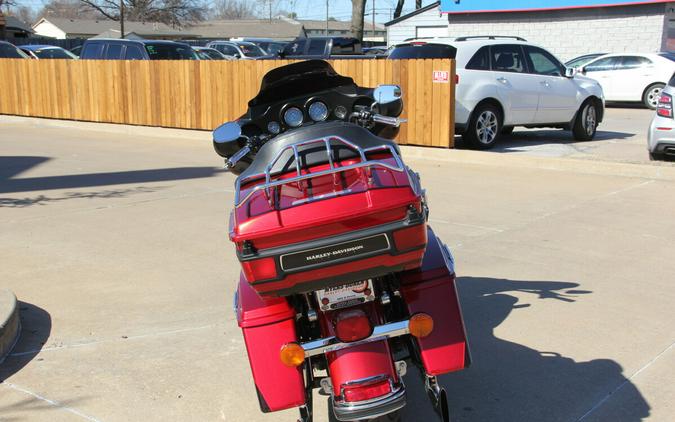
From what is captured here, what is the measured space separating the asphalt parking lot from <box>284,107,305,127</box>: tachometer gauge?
145 cm

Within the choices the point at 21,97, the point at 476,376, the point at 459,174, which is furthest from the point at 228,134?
the point at 21,97

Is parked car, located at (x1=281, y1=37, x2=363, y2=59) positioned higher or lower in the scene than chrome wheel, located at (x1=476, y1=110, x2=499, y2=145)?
higher

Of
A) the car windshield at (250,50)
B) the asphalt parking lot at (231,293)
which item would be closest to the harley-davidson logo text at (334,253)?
the asphalt parking lot at (231,293)

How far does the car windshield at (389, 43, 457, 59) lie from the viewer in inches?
507

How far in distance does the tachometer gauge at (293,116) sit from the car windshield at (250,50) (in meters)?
28.9

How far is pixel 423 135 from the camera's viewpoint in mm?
13000

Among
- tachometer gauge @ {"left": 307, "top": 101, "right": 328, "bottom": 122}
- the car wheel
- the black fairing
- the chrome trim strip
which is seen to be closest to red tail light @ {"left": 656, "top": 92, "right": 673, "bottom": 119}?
the car wheel

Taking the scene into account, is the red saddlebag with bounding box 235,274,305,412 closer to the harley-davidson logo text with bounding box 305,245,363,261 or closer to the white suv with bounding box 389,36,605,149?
the harley-davidson logo text with bounding box 305,245,363,261

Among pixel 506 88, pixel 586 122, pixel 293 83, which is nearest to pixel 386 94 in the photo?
pixel 293 83

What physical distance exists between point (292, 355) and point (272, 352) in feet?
0.63

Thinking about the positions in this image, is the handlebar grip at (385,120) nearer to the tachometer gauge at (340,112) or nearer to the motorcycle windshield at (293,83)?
the tachometer gauge at (340,112)

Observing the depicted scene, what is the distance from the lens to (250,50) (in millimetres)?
32688

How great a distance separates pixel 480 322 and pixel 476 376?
2.70ft

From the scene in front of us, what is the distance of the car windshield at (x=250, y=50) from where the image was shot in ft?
106
